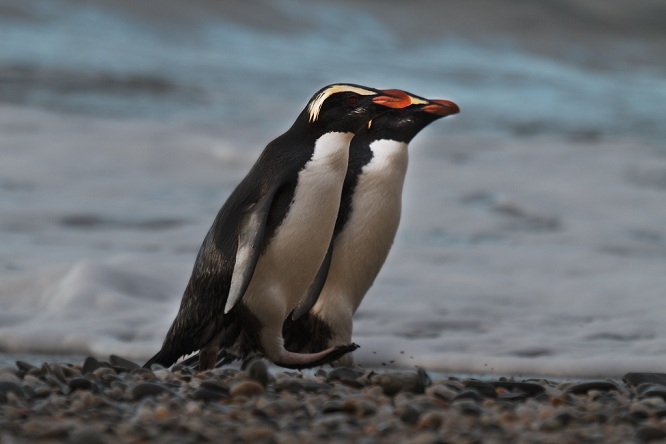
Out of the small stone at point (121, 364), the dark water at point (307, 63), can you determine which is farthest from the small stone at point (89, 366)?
the dark water at point (307, 63)

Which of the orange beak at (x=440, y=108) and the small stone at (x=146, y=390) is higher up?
the orange beak at (x=440, y=108)

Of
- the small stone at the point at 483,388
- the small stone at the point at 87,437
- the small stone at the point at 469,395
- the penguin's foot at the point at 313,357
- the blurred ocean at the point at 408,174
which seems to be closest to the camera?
the small stone at the point at 87,437

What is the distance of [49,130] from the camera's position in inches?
448

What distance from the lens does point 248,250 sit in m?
3.75

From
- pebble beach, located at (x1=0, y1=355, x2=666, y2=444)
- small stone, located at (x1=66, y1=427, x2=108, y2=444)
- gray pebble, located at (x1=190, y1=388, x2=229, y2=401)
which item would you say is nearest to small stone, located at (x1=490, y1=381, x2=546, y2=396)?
pebble beach, located at (x1=0, y1=355, x2=666, y2=444)

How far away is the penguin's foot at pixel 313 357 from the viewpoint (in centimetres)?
379

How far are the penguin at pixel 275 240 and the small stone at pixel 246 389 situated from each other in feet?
2.01

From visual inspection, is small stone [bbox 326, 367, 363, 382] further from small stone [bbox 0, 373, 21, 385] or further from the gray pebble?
small stone [bbox 0, 373, 21, 385]

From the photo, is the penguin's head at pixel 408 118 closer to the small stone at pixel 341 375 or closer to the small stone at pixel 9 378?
the small stone at pixel 341 375

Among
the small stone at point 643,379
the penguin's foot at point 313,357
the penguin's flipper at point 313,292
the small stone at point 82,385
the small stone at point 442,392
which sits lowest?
the small stone at point 82,385

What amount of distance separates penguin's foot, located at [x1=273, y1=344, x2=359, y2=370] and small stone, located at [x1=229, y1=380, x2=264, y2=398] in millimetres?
648

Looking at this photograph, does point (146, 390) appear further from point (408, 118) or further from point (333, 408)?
point (408, 118)

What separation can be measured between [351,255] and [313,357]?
2.27 feet

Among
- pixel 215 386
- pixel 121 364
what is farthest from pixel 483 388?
pixel 121 364
